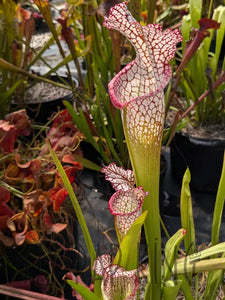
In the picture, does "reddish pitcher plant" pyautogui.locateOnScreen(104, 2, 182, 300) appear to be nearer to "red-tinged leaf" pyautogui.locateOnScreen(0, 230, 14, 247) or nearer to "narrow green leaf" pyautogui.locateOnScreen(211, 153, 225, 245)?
"narrow green leaf" pyautogui.locateOnScreen(211, 153, 225, 245)

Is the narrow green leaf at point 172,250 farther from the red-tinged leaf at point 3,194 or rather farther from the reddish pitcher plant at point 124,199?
the red-tinged leaf at point 3,194

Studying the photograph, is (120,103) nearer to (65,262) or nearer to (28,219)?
(28,219)

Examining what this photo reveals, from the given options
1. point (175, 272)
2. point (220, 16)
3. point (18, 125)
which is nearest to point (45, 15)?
point (18, 125)

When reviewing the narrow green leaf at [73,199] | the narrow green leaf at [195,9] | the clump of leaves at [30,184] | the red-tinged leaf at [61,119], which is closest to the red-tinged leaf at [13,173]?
the clump of leaves at [30,184]

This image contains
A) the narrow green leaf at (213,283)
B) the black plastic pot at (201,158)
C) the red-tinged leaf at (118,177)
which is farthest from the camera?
the black plastic pot at (201,158)

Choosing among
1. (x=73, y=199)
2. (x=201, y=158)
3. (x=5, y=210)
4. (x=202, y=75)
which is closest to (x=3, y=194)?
(x=5, y=210)

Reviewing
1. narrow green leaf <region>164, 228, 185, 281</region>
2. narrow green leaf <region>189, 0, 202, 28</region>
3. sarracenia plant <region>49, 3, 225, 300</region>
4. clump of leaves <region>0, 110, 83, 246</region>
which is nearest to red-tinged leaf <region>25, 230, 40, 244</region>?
clump of leaves <region>0, 110, 83, 246</region>
